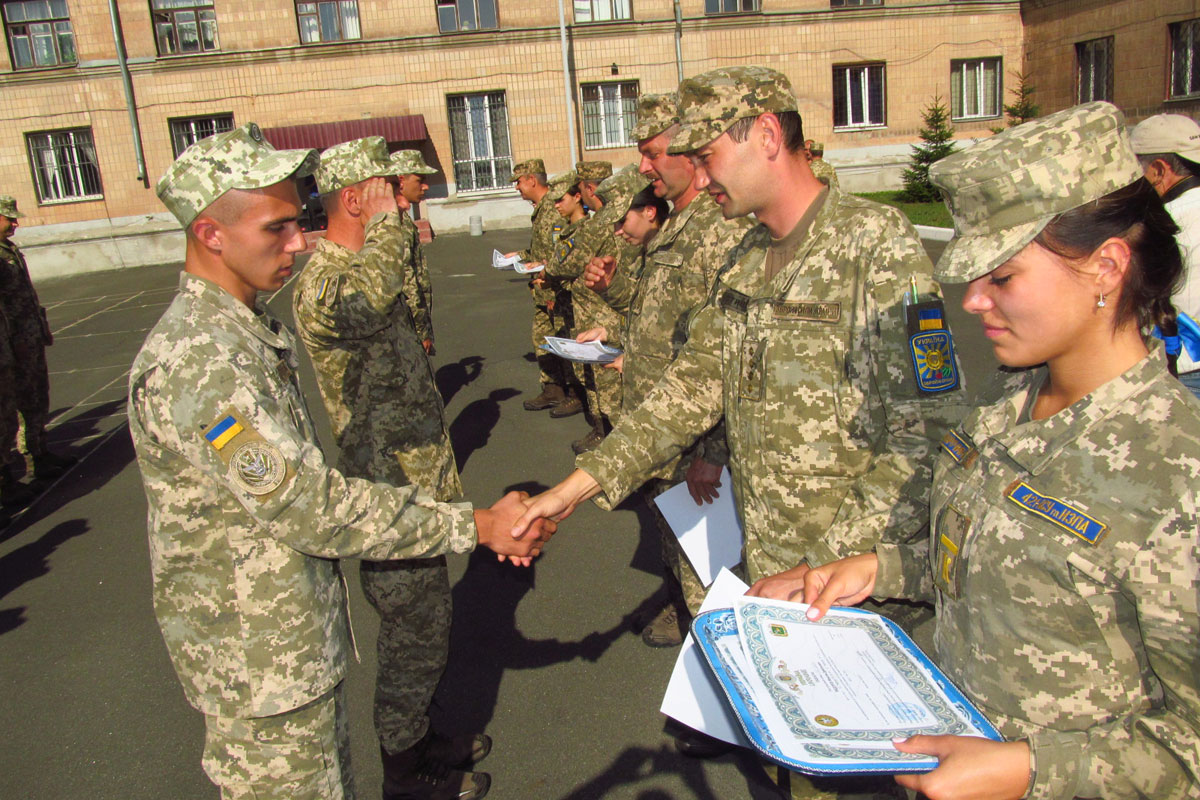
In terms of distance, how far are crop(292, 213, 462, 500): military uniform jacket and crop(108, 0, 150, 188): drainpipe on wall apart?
21.0 meters

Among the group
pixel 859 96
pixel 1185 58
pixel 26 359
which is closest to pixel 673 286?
pixel 26 359

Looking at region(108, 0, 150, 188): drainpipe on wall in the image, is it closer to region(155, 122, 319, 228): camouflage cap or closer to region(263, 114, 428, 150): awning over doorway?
region(263, 114, 428, 150): awning over doorway

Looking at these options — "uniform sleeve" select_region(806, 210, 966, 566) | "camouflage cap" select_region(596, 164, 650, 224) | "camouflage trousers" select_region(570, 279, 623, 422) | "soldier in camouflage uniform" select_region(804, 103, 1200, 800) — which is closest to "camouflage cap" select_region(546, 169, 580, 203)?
"camouflage trousers" select_region(570, 279, 623, 422)

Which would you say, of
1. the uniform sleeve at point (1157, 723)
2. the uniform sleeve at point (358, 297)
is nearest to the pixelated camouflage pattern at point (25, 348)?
the uniform sleeve at point (358, 297)

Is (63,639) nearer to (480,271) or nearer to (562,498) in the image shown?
(562,498)

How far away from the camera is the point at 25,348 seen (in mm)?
6840

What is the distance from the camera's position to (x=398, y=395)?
313cm

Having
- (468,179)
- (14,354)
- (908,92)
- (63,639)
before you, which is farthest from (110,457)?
(908,92)

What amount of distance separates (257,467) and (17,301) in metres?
6.63

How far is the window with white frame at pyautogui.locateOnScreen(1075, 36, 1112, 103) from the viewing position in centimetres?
2031

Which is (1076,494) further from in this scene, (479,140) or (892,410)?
(479,140)

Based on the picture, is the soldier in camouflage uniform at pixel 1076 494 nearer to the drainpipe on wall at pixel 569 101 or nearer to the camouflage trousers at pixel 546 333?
the camouflage trousers at pixel 546 333

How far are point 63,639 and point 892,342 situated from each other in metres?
4.39

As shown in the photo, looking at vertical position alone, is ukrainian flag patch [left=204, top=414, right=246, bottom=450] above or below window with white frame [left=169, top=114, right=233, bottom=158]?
below
